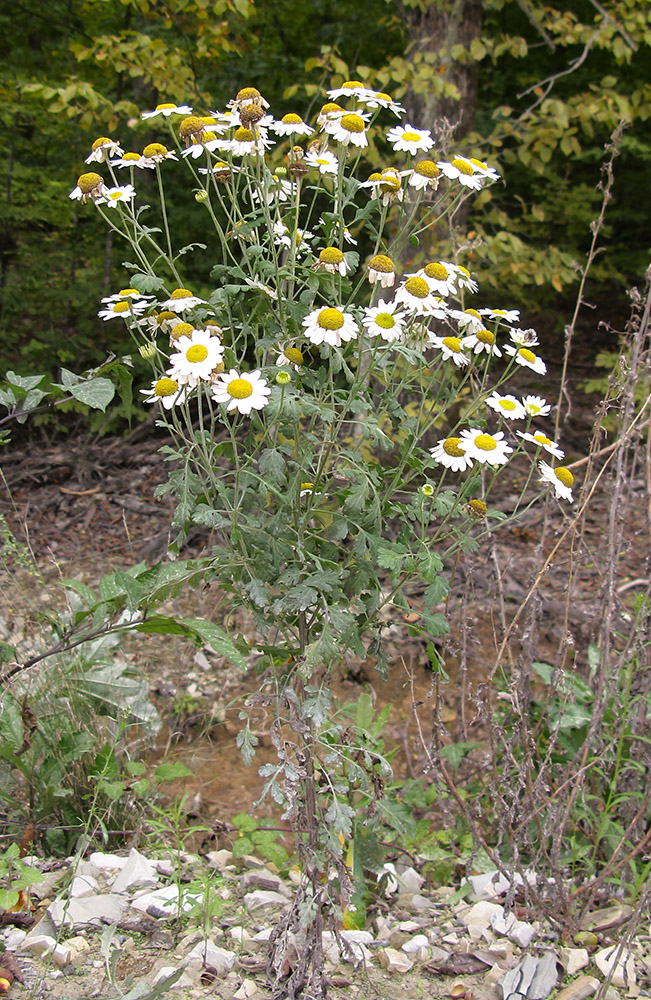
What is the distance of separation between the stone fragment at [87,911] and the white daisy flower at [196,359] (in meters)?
1.37

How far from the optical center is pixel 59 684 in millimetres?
2518

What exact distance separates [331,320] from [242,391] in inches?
8.3

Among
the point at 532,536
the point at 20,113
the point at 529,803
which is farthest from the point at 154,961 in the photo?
the point at 20,113

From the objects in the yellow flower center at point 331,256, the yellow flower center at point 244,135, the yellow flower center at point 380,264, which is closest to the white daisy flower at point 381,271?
the yellow flower center at point 380,264

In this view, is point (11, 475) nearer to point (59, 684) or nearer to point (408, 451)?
point (59, 684)

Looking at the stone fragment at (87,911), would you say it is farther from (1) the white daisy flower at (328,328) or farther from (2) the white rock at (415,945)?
(1) the white daisy flower at (328,328)

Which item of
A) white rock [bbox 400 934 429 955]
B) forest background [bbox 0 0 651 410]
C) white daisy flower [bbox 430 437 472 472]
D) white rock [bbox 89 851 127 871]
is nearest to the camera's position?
white daisy flower [bbox 430 437 472 472]

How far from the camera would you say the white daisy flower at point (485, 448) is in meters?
1.62

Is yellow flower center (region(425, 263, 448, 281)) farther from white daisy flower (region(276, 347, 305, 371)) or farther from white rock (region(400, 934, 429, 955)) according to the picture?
white rock (region(400, 934, 429, 955))

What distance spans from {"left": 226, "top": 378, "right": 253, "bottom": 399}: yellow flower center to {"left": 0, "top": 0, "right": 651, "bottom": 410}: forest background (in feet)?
9.85

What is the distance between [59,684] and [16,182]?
4395mm

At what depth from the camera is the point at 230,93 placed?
5.94 m

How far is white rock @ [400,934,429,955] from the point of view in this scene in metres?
2.11

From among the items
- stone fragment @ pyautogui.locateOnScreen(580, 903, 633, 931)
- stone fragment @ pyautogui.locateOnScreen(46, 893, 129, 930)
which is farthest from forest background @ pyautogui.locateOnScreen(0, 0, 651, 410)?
stone fragment @ pyautogui.locateOnScreen(46, 893, 129, 930)
